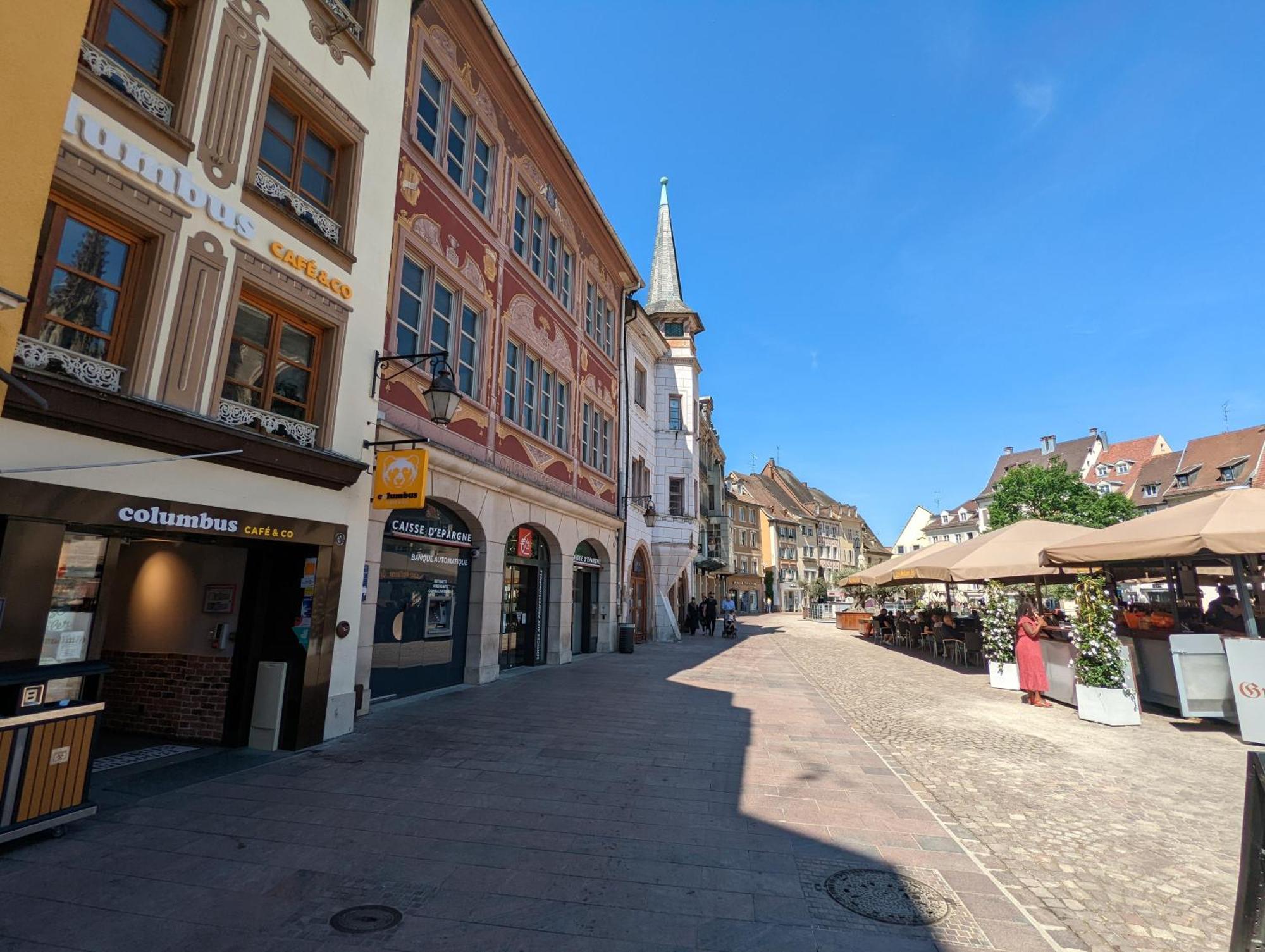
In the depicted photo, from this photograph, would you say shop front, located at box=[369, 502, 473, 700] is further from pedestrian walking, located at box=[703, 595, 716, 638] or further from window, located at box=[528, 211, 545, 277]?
pedestrian walking, located at box=[703, 595, 716, 638]

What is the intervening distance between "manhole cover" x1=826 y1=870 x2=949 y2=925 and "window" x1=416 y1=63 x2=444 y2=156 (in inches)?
467

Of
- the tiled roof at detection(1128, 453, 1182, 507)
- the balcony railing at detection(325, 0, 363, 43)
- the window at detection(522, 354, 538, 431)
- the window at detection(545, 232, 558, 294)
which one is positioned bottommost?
the window at detection(522, 354, 538, 431)

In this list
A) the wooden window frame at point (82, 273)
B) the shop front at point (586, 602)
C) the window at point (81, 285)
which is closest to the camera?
the wooden window frame at point (82, 273)

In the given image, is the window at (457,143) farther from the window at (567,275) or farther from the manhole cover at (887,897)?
the manhole cover at (887,897)

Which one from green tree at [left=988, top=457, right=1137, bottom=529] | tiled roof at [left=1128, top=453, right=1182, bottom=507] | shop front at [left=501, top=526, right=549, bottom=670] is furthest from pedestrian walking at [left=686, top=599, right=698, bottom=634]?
tiled roof at [left=1128, top=453, right=1182, bottom=507]

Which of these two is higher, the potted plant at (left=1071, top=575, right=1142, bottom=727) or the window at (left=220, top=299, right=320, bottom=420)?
the window at (left=220, top=299, right=320, bottom=420)

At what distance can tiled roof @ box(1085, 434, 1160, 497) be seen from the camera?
63.6m

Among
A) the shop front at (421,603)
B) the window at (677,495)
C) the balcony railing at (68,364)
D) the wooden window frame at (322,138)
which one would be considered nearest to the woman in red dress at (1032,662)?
the shop front at (421,603)

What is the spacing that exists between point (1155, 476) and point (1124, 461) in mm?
5788

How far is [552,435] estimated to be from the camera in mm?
15875

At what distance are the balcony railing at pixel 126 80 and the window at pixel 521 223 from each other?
831cm

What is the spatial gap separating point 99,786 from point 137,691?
235 cm

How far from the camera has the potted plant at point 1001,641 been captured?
41.3 feet

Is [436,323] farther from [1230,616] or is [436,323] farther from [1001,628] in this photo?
[1230,616]
